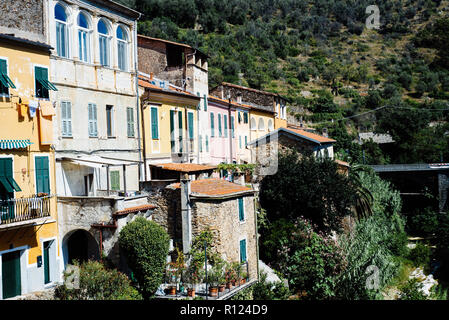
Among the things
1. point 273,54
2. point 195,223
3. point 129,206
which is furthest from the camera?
point 273,54

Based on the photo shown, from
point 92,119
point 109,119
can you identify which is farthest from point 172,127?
point 92,119

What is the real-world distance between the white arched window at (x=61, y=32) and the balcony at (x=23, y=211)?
5.66 meters

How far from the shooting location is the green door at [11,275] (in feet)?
49.3

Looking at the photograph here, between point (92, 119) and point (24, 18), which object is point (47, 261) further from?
point (24, 18)

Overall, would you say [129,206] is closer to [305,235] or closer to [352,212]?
[305,235]

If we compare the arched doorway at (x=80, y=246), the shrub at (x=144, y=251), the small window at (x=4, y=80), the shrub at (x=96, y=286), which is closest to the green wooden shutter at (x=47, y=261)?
the arched doorway at (x=80, y=246)

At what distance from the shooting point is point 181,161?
2469cm

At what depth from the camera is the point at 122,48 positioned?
69.9 feet

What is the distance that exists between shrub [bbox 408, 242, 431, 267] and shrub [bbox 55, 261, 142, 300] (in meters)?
23.4

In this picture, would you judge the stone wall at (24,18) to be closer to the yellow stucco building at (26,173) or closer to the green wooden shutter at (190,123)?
the yellow stucco building at (26,173)

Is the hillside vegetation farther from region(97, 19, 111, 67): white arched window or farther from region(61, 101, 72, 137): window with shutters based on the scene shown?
region(61, 101, 72, 137): window with shutters

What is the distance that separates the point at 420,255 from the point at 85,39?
2612 cm
